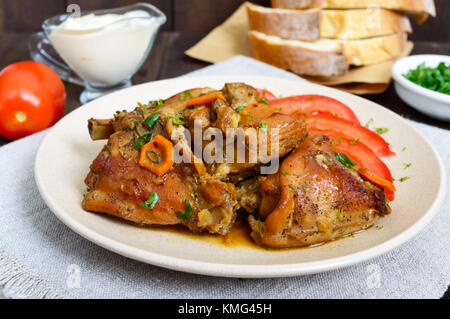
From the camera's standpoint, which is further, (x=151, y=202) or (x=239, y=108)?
(x=239, y=108)

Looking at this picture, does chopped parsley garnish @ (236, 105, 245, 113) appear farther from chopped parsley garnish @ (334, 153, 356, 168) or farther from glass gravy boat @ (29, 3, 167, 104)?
glass gravy boat @ (29, 3, 167, 104)

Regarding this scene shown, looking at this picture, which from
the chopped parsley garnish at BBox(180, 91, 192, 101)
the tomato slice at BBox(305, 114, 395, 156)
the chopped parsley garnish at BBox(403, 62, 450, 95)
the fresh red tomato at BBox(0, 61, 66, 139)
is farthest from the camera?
the chopped parsley garnish at BBox(403, 62, 450, 95)

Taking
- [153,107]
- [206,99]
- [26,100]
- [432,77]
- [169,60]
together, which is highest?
[206,99]

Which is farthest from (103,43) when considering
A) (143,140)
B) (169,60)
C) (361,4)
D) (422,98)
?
(422,98)

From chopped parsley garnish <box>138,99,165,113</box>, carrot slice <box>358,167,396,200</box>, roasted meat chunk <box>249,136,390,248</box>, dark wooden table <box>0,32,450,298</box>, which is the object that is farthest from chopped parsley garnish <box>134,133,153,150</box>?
dark wooden table <box>0,32,450,298</box>

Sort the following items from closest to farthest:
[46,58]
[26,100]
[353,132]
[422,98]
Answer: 1. [353,132]
2. [26,100]
3. [422,98]
4. [46,58]

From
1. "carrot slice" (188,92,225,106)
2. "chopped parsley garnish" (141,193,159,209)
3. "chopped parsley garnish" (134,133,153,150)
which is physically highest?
"carrot slice" (188,92,225,106)

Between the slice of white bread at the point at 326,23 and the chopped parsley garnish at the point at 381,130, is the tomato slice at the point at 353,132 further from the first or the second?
the slice of white bread at the point at 326,23

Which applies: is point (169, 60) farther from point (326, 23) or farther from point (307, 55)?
point (326, 23)
